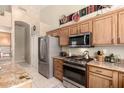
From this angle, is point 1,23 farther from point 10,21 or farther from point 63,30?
point 63,30

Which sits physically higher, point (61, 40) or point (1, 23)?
point (1, 23)

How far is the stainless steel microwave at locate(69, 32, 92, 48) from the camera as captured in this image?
252cm

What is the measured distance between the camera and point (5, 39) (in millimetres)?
4582

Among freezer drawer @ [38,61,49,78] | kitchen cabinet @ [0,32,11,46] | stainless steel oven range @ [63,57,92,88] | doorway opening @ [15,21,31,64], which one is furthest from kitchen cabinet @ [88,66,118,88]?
doorway opening @ [15,21,31,64]

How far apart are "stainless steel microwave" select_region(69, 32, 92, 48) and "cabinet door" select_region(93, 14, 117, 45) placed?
0.14 meters

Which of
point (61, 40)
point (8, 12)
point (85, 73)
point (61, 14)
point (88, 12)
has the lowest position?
point (85, 73)

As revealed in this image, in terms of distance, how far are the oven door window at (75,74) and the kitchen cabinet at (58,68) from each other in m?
0.39

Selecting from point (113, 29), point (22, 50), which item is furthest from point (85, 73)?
point (22, 50)

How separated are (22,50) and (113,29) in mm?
6491

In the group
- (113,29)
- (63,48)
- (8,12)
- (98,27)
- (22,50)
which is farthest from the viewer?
(22,50)

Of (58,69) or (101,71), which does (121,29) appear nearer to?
(101,71)

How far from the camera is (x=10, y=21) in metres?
4.75

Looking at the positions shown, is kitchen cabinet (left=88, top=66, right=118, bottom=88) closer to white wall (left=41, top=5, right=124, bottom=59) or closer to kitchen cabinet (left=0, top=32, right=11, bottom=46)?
white wall (left=41, top=5, right=124, bottom=59)

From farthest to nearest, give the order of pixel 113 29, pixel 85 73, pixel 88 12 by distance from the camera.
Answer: pixel 88 12
pixel 85 73
pixel 113 29
